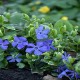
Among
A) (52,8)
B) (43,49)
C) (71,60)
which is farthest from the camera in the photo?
(52,8)

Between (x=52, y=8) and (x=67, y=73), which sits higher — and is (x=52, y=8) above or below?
above

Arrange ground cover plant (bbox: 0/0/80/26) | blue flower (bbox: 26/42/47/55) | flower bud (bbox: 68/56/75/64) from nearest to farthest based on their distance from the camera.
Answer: flower bud (bbox: 68/56/75/64), blue flower (bbox: 26/42/47/55), ground cover plant (bbox: 0/0/80/26)

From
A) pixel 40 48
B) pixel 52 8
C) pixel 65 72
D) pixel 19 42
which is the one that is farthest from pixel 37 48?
pixel 52 8

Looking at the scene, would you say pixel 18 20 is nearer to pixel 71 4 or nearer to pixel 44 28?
pixel 44 28

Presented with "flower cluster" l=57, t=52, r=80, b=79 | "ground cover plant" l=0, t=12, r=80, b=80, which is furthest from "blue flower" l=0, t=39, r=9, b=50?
"flower cluster" l=57, t=52, r=80, b=79

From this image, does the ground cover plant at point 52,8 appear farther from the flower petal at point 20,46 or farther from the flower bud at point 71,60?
the flower bud at point 71,60

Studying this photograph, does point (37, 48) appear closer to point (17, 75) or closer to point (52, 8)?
point (17, 75)

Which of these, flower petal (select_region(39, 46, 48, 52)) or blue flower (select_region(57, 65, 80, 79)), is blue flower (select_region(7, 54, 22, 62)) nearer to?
flower petal (select_region(39, 46, 48, 52))
